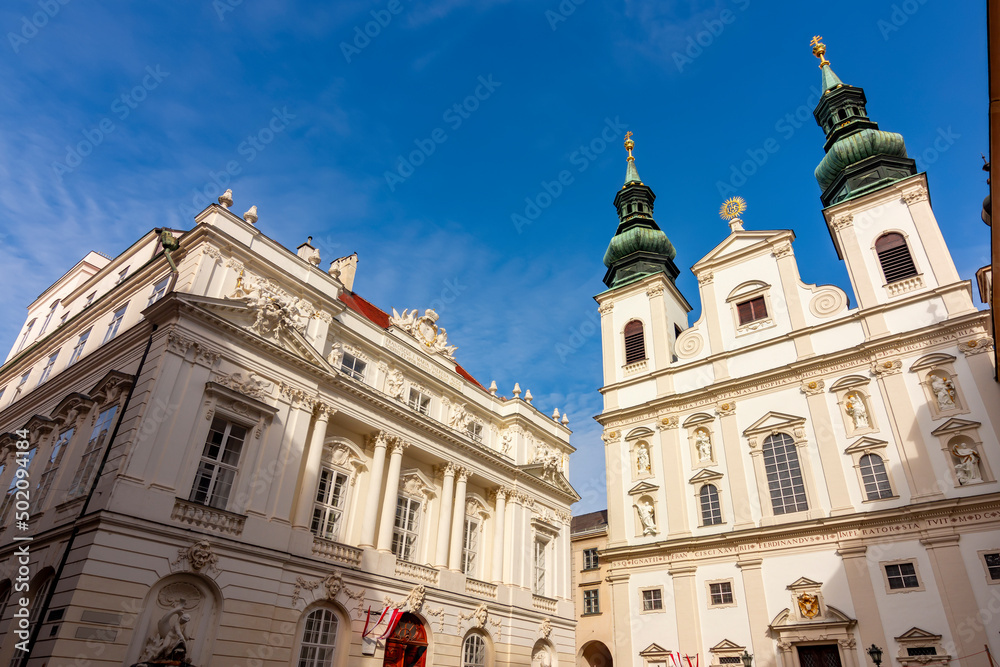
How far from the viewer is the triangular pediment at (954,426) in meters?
20.6

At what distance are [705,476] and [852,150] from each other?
1743 cm

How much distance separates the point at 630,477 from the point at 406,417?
42.4 ft

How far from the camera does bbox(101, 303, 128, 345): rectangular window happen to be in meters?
19.0

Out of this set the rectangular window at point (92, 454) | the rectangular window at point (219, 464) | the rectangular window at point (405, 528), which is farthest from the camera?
the rectangular window at point (405, 528)

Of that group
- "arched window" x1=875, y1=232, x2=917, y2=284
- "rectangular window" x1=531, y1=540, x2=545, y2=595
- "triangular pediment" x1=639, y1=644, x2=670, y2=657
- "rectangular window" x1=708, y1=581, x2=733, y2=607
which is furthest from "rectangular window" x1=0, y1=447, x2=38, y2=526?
"arched window" x1=875, y1=232, x2=917, y2=284

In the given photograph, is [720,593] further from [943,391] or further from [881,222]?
[881,222]

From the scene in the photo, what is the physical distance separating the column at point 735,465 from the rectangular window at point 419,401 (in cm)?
1323

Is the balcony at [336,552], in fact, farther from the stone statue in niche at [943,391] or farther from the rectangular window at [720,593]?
the stone statue in niche at [943,391]

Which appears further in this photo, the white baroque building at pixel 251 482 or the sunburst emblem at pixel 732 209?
the sunburst emblem at pixel 732 209

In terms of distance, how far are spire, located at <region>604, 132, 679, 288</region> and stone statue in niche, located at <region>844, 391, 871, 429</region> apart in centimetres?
1254

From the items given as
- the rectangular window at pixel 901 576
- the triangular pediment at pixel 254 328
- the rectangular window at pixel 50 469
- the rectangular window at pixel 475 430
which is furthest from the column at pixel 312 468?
the rectangular window at pixel 901 576

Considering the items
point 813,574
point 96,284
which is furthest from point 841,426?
point 96,284

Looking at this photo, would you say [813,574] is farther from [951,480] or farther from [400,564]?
[400,564]

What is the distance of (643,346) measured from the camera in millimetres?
31781
